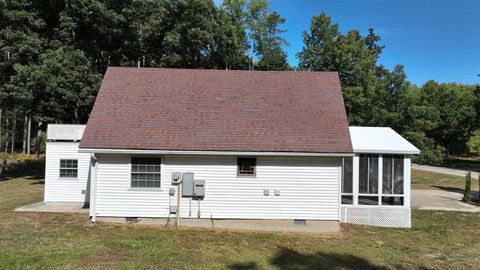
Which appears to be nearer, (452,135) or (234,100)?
(234,100)

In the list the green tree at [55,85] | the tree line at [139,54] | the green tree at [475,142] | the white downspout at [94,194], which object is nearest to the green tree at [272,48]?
the tree line at [139,54]

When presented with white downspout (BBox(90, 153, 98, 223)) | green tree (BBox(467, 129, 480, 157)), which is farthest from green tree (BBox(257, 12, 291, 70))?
green tree (BBox(467, 129, 480, 157))

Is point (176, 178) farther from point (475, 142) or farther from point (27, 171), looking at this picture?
point (475, 142)

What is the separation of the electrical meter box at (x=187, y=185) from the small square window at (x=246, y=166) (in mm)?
1623

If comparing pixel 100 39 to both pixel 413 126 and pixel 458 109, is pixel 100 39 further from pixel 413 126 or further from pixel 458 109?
pixel 458 109

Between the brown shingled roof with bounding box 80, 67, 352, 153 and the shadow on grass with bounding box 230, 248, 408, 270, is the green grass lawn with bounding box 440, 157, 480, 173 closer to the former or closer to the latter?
the brown shingled roof with bounding box 80, 67, 352, 153

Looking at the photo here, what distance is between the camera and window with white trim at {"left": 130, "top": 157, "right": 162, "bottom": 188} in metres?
13.6

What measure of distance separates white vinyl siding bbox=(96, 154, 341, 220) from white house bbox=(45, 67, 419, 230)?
0.11ft

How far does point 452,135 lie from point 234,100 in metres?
57.2

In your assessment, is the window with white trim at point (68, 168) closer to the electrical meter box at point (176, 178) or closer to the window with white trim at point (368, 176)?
the electrical meter box at point (176, 178)

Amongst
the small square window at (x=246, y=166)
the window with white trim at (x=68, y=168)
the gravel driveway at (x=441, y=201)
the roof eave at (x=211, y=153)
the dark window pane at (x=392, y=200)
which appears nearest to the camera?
the roof eave at (x=211, y=153)

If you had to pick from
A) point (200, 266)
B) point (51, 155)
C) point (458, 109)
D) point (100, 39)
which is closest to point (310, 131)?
point (200, 266)

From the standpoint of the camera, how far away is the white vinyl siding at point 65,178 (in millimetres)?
17109

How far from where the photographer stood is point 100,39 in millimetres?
29438
